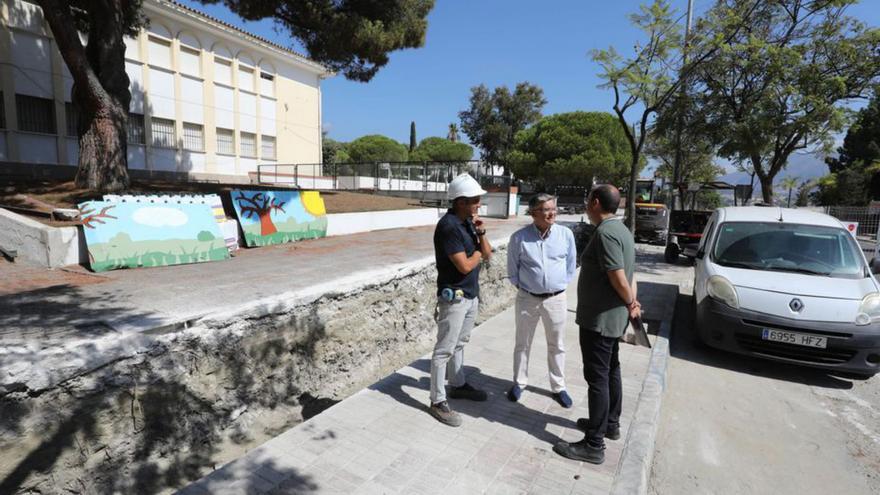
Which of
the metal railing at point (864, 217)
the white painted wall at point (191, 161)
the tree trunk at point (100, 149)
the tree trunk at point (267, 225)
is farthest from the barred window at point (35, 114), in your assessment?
the metal railing at point (864, 217)

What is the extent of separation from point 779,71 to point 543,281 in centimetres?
1060

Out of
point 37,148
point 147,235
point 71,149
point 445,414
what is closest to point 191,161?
point 71,149

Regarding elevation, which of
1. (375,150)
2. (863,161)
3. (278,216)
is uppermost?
(375,150)

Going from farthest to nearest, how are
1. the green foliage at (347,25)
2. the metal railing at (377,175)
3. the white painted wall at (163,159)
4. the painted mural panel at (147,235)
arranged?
the metal railing at (377,175)
the white painted wall at (163,159)
the green foliage at (347,25)
the painted mural panel at (147,235)

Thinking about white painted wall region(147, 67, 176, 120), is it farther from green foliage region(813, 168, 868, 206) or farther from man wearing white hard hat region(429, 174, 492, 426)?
green foliage region(813, 168, 868, 206)

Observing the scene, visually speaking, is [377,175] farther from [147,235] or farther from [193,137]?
[147,235]

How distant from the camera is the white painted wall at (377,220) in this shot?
449 inches

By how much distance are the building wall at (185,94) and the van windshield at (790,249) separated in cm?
2055

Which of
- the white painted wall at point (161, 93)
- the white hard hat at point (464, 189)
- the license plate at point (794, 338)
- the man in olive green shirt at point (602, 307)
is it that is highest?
the white painted wall at point (161, 93)

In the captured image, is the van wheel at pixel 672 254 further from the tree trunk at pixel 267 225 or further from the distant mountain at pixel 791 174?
the tree trunk at pixel 267 225

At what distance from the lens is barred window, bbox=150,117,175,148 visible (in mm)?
19047

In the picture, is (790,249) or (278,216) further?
(278,216)

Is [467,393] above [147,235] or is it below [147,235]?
below

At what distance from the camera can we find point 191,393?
11.8ft
